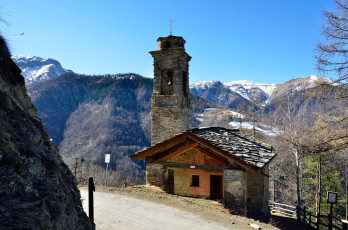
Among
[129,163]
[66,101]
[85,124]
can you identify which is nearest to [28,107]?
[129,163]

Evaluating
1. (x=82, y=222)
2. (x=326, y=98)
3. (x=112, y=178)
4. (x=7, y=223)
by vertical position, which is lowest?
(x=112, y=178)

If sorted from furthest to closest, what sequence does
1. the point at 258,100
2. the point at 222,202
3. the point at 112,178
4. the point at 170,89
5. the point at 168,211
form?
the point at 112,178 → the point at 258,100 → the point at 170,89 → the point at 222,202 → the point at 168,211

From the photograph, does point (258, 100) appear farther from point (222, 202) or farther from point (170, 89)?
point (222, 202)

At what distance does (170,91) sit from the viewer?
58.0 ft

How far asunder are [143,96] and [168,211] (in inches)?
4575

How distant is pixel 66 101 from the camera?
12650 centimetres

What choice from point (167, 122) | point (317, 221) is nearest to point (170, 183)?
point (167, 122)

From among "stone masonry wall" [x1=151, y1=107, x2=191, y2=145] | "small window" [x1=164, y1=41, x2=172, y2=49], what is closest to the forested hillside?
"stone masonry wall" [x1=151, y1=107, x2=191, y2=145]

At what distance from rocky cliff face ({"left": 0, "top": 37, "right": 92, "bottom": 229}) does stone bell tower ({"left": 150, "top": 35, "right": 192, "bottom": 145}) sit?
11.3 meters

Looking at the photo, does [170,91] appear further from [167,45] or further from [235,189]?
[235,189]

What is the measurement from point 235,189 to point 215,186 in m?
1.49

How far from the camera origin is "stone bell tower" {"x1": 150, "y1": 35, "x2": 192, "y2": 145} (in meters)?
16.6

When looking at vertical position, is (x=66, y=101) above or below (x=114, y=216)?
above

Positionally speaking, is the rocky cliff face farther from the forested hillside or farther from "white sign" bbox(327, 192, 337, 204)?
the forested hillside
